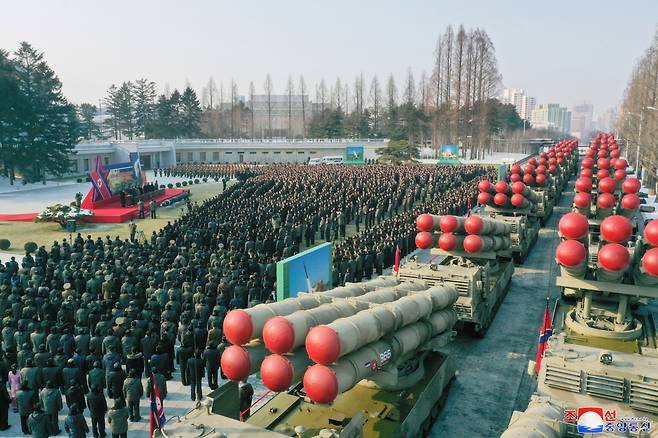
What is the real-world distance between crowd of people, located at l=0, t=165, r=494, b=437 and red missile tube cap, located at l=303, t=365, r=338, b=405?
2995mm

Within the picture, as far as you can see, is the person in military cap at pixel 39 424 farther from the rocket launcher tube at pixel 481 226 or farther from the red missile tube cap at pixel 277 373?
the rocket launcher tube at pixel 481 226

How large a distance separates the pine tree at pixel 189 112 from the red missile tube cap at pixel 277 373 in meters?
78.6

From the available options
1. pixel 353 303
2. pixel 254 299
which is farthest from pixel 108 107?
pixel 353 303

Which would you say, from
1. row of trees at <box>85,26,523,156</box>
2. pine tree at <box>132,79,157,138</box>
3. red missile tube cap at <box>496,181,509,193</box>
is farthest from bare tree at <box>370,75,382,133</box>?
red missile tube cap at <box>496,181,509,193</box>

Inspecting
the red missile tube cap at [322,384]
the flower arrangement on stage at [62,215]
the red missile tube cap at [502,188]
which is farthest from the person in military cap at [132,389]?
the flower arrangement on stage at [62,215]

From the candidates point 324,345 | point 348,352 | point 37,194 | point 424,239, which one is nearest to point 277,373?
point 324,345

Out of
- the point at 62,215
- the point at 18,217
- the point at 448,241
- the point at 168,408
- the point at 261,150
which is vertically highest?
the point at 261,150

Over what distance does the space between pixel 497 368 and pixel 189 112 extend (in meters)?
76.5

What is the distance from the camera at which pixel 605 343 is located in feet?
31.0

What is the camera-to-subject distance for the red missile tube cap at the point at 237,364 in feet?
22.0

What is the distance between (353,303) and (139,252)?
36.8ft

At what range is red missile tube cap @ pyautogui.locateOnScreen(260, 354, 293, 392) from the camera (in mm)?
6363

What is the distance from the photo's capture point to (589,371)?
758 centimetres

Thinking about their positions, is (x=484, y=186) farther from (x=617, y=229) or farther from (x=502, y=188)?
(x=617, y=229)
